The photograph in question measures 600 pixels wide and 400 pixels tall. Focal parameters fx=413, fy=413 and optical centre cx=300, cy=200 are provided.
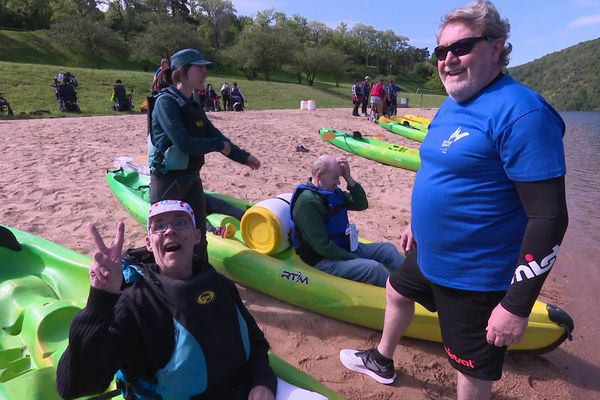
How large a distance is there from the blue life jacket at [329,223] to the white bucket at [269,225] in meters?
0.08

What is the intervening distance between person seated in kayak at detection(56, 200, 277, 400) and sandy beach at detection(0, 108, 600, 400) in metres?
1.27

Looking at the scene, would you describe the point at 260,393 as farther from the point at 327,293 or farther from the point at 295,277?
the point at 295,277

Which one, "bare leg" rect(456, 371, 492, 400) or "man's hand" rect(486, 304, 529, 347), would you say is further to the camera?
"bare leg" rect(456, 371, 492, 400)

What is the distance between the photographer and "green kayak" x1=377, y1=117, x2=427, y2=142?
14703mm

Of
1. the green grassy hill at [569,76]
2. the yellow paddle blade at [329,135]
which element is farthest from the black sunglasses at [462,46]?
the green grassy hill at [569,76]

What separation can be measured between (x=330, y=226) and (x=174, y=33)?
4526 centimetres

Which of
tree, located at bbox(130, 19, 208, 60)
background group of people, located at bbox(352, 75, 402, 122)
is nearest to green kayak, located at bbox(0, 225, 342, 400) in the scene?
background group of people, located at bbox(352, 75, 402, 122)

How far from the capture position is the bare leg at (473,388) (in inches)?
80.0

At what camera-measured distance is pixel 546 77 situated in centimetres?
10912

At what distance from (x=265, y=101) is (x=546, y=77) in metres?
109

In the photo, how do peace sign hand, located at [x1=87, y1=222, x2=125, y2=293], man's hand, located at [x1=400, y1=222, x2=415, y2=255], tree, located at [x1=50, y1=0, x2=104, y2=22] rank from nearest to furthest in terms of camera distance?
1. peace sign hand, located at [x1=87, y1=222, x2=125, y2=293]
2. man's hand, located at [x1=400, y1=222, x2=415, y2=255]
3. tree, located at [x1=50, y1=0, x2=104, y2=22]

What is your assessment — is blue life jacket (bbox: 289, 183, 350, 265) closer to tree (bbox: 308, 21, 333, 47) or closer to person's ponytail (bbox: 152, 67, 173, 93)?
person's ponytail (bbox: 152, 67, 173, 93)

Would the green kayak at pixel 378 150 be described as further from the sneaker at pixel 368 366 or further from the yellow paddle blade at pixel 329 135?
the sneaker at pixel 368 366

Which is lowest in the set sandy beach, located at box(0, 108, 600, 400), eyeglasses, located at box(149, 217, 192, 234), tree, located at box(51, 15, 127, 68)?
sandy beach, located at box(0, 108, 600, 400)
